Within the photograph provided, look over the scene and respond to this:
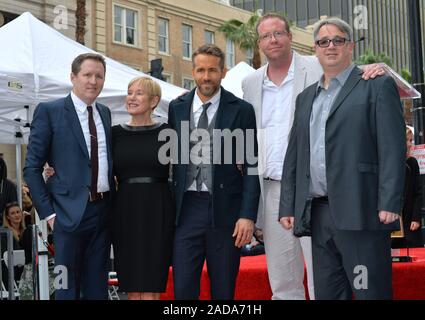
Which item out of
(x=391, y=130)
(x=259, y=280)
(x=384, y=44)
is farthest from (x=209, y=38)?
(x=384, y=44)

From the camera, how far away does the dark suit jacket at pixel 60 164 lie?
423 cm

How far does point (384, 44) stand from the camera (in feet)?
267

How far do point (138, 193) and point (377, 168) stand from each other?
4.89ft

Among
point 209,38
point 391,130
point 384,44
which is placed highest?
point 384,44

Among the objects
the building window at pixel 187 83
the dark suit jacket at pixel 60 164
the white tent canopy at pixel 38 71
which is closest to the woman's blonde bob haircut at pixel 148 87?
the dark suit jacket at pixel 60 164

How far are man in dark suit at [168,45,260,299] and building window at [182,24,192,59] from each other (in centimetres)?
3368

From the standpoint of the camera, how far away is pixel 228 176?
4316 mm

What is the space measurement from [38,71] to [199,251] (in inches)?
157

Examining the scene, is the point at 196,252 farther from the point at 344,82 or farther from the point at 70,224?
the point at 344,82

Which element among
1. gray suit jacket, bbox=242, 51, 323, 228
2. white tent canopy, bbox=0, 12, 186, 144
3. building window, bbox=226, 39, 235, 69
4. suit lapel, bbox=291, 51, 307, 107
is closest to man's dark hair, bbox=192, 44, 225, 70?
gray suit jacket, bbox=242, 51, 323, 228

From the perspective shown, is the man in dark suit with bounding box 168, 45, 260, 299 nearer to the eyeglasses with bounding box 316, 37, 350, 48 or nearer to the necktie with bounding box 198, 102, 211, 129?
the necktie with bounding box 198, 102, 211, 129

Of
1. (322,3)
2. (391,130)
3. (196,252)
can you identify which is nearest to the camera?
(391,130)

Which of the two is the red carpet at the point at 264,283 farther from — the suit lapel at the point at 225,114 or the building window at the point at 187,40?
the building window at the point at 187,40

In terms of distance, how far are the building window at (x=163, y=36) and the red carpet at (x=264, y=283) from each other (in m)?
30.3
